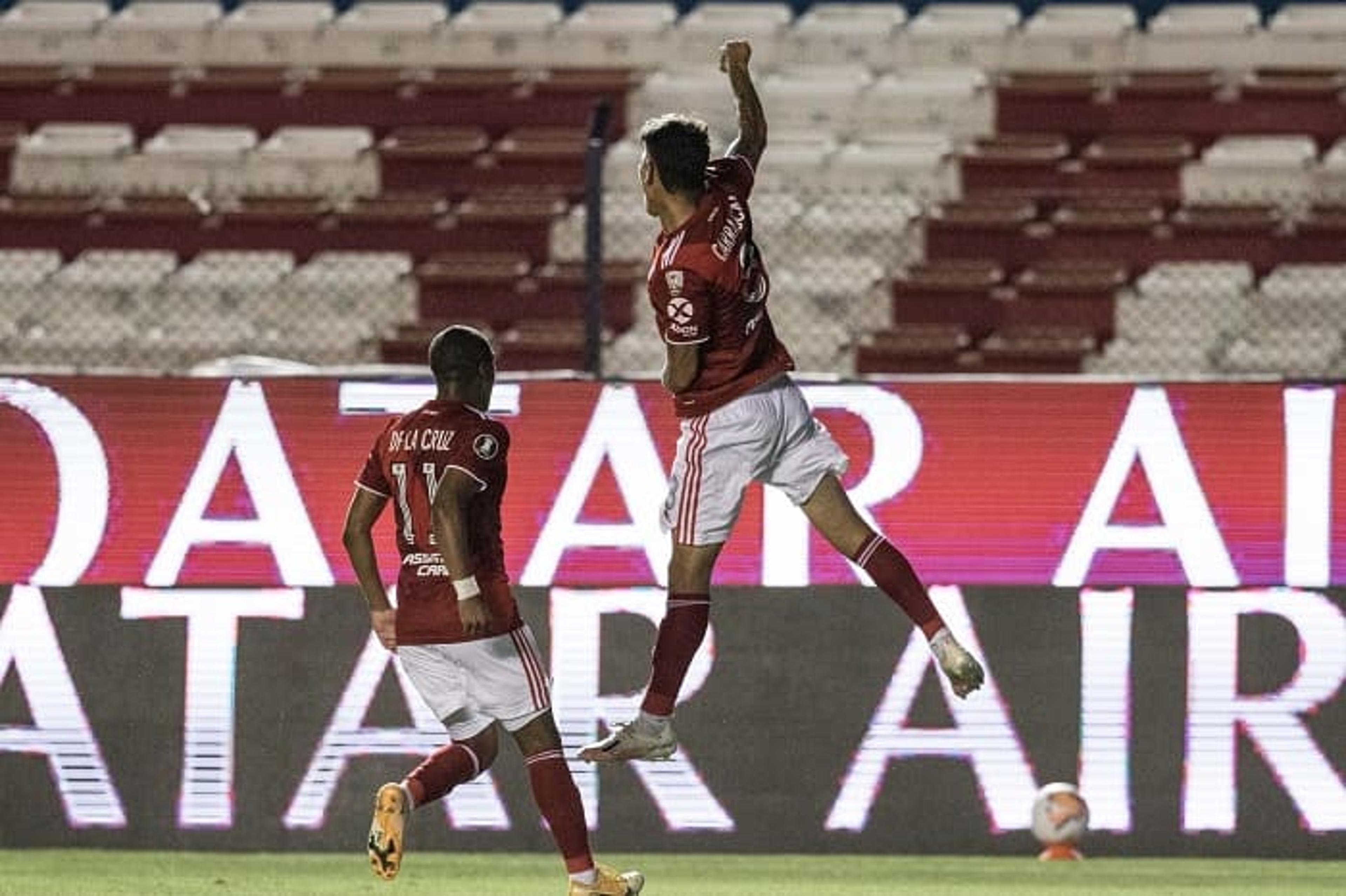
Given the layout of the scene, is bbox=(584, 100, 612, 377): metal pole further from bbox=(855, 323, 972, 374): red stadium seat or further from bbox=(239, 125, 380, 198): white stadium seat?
bbox=(239, 125, 380, 198): white stadium seat

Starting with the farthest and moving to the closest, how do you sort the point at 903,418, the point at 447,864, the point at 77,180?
1. the point at 77,180
2. the point at 903,418
3. the point at 447,864

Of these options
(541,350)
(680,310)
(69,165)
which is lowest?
(680,310)

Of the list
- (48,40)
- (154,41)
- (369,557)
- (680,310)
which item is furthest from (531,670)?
(48,40)

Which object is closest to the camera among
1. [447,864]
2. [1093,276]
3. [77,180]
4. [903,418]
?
[447,864]

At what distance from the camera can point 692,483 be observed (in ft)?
24.8

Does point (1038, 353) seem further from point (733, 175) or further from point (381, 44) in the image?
point (733, 175)

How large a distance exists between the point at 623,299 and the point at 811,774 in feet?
21.6

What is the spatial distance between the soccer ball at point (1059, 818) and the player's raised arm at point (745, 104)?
114 inches

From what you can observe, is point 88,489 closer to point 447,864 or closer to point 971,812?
point 447,864

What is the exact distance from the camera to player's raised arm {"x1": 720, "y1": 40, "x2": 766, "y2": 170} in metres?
7.59

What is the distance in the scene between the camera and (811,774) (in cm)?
955

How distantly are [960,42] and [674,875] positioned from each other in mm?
11443

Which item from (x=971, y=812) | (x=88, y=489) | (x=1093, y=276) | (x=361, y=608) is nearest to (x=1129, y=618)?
(x=971, y=812)

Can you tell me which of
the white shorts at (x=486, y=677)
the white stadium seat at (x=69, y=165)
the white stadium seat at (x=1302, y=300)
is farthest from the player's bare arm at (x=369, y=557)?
the white stadium seat at (x=69, y=165)
